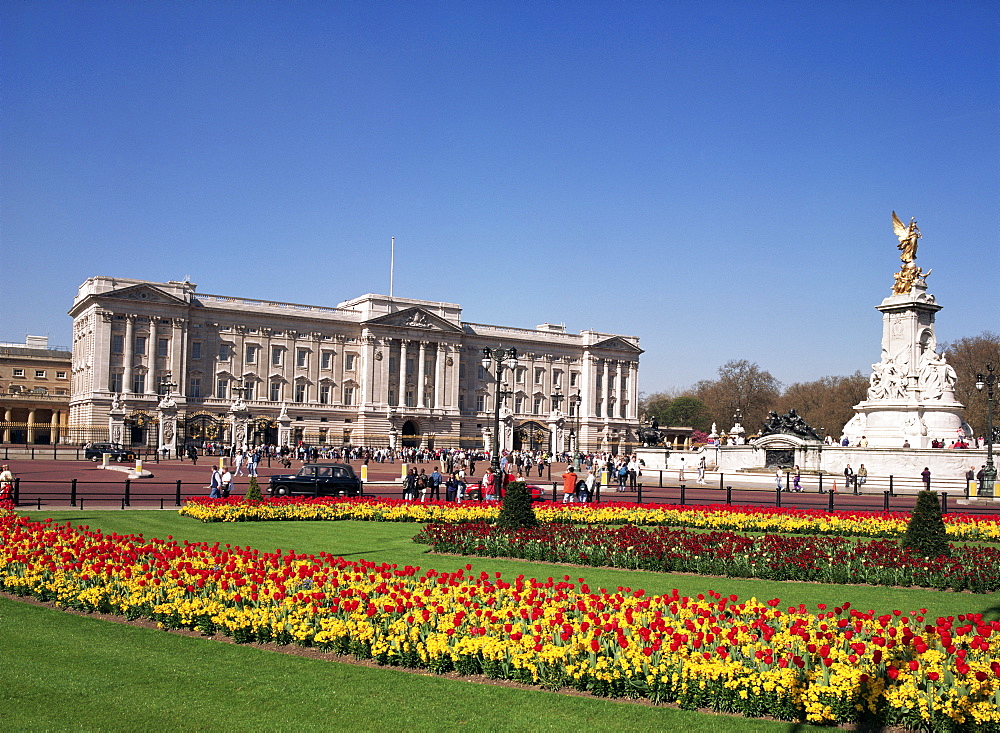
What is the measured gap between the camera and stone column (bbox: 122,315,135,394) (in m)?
85.4

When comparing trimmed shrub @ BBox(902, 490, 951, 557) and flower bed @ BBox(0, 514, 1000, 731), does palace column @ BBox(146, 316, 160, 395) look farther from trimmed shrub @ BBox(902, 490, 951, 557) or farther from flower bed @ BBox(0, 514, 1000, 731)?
trimmed shrub @ BBox(902, 490, 951, 557)

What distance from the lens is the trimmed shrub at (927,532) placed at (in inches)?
609

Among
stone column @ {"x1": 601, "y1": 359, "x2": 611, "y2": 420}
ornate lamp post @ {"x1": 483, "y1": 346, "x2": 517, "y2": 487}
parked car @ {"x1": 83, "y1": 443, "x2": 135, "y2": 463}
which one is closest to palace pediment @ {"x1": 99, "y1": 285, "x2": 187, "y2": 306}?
parked car @ {"x1": 83, "y1": 443, "x2": 135, "y2": 463}

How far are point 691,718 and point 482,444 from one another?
98.3m

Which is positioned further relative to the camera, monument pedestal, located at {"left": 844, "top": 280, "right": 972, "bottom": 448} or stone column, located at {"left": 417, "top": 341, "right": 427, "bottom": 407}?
stone column, located at {"left": 417, "top": 341, "right": 427, "bottom": 407}

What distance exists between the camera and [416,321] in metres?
102

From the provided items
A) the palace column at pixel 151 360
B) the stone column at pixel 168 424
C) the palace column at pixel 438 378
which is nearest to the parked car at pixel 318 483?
the stone column at pixel 168 424

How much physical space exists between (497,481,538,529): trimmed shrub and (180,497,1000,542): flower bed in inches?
110

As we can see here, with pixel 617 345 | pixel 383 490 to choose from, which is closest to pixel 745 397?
pixel 617 345

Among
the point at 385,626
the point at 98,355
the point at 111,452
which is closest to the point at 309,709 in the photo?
the point at 385,626

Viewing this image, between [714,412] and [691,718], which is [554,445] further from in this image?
[691,718]

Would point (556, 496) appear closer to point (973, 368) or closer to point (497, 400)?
point (497, 400)

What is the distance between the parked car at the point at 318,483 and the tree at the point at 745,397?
99.6 metres

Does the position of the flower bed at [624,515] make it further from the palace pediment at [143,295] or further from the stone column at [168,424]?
the palace pediment at [143,295]
